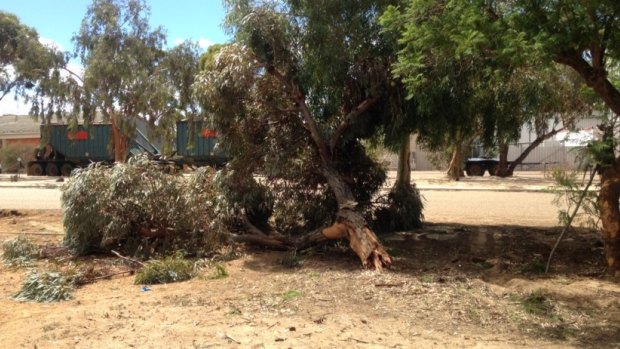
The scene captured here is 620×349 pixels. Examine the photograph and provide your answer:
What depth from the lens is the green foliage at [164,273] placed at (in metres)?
8.34

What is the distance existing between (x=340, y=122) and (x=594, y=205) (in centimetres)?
421

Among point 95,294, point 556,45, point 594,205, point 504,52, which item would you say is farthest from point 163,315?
point 594,205

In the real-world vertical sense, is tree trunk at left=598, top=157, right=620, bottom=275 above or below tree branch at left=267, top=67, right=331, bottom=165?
below

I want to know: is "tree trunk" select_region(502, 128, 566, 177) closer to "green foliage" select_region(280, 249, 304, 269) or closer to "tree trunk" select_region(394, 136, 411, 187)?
"tree trunk" select_region(394, 136, 411, 187)

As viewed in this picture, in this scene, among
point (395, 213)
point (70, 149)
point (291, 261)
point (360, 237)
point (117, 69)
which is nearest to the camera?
point (360, 237)

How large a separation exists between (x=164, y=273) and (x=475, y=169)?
31286mm

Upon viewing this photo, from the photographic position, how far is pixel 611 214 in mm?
8000

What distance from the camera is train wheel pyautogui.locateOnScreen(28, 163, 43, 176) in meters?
40.7

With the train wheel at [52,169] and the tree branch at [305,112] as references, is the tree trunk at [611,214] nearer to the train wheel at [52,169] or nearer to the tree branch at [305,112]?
the tree branch at [305,112]

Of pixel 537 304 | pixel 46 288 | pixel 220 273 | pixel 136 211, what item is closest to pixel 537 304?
pixel 537 304

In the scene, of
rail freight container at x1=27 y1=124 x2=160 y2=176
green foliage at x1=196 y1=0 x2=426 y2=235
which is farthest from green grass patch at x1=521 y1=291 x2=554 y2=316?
rail freight container at x1=27 y1=124 x2=160 y2=176

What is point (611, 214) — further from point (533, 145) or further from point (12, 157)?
point (12, 157)

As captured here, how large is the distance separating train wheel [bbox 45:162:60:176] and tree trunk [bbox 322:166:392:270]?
114ft

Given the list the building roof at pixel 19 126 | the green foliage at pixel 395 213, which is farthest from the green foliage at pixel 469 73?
the building roof at pixel 19 126
